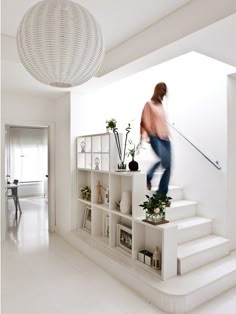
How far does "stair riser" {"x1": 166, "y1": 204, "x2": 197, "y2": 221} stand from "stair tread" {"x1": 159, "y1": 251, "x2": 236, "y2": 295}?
721 mm

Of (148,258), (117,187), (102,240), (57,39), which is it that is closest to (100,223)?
(102,240)

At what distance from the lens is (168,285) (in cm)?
240

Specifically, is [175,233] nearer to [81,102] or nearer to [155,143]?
[155,143]

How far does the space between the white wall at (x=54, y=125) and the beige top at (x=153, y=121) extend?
138 cm

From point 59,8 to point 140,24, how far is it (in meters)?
1.55

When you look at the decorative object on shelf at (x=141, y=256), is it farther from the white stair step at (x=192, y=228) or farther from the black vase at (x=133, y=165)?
the black vase at (x=133, y=165)

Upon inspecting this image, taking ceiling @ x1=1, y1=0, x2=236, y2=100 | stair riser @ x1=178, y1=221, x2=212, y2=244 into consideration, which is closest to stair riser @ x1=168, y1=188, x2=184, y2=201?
stair riser @ x1=178, y1=221, x2=212, y2=244

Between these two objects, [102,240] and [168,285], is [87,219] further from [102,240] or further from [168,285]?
[168,285]

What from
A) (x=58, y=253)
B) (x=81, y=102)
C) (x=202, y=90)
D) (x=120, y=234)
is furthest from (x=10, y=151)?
(x=202, y=90)

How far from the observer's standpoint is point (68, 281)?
2838mm

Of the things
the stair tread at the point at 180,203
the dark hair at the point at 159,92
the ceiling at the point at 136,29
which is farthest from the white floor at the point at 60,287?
the dark hair at the point at 159,92

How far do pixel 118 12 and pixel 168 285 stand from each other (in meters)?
2.64

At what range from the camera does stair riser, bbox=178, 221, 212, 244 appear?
3062 mm

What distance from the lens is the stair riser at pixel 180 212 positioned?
10.9 feet
